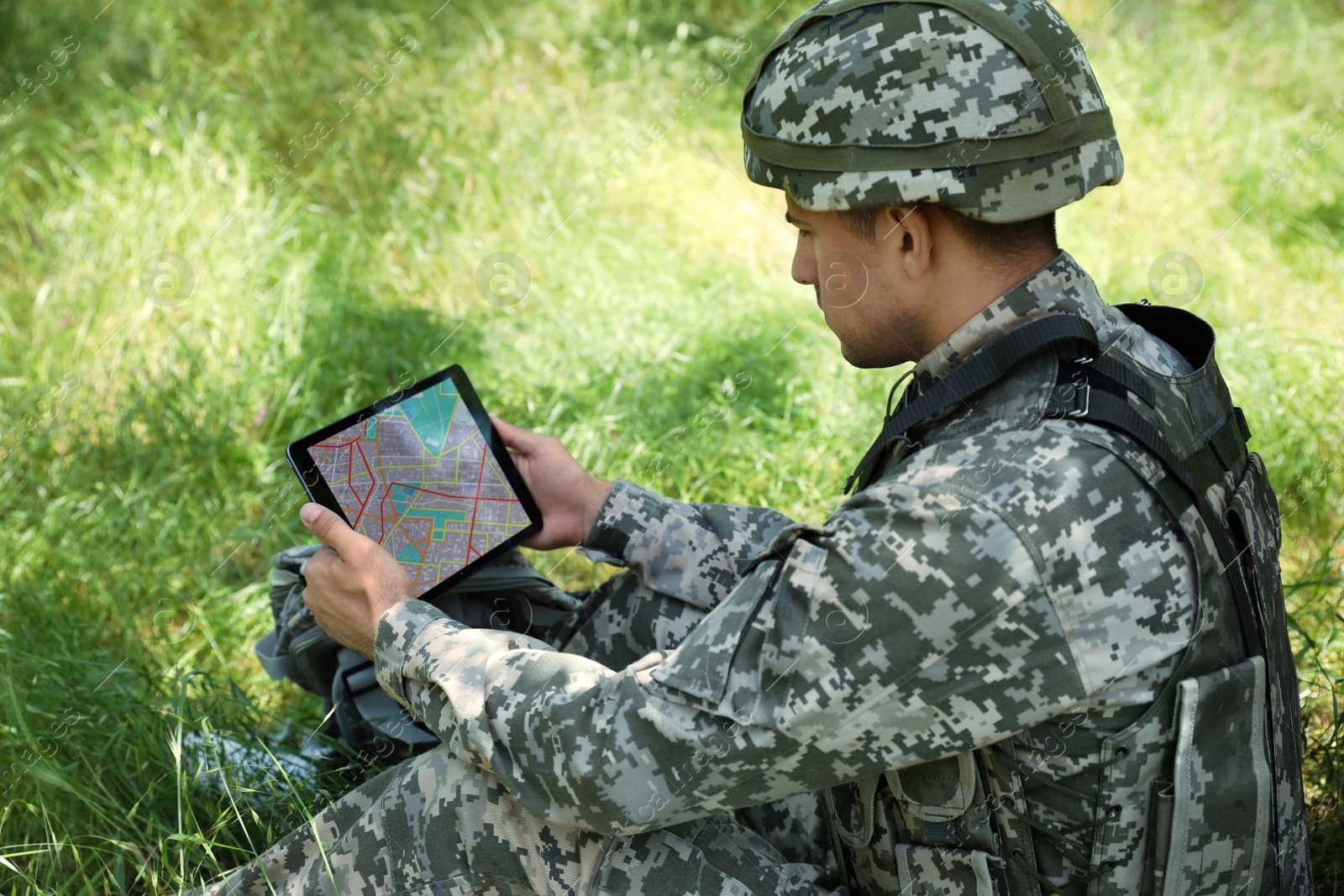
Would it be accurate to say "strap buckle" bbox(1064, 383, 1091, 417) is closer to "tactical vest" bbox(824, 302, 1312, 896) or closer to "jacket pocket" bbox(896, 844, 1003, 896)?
"tactical vest" bbox(824, 302, 1312, 896)

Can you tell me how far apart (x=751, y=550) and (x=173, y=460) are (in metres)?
2.40

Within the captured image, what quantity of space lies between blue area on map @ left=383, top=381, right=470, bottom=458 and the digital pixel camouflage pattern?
64 cm

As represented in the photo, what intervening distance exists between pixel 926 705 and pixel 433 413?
131 centimetres

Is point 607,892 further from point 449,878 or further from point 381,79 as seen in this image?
point 381,79

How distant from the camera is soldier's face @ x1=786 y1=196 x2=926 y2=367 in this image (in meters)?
1.95

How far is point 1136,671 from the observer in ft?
5.39

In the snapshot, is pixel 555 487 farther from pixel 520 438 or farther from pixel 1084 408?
pixel 1084 408

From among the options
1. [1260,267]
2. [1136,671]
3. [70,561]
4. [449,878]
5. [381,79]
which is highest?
[381,79]

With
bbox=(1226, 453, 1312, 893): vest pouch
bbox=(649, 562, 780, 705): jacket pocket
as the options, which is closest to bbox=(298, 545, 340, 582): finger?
bbox=(649, 562, 780, 705): jacket pocket

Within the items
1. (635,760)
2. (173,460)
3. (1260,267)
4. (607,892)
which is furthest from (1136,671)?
(1260,267)

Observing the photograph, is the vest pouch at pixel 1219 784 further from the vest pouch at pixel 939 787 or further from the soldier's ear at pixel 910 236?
the soldier's ear at pixel 910 236

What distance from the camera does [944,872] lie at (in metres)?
1.82

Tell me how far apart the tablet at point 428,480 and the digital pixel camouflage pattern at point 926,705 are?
0.51 meters

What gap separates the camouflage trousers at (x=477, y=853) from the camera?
186cm
